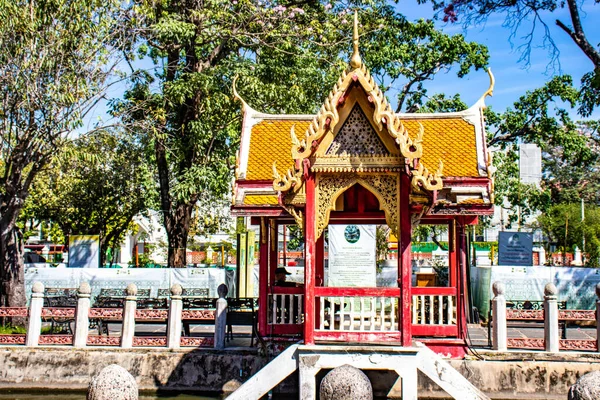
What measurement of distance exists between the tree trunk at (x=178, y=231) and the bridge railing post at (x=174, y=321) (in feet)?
30.5

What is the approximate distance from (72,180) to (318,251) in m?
23.2

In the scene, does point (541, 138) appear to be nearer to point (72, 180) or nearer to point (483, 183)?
point (483, 183)

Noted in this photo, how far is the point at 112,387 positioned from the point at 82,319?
7381 mm

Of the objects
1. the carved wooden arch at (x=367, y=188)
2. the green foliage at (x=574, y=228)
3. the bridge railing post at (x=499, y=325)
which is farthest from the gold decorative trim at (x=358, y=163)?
the green foliage at (x=574, y=228)

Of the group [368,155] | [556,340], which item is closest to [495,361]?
[556,340]

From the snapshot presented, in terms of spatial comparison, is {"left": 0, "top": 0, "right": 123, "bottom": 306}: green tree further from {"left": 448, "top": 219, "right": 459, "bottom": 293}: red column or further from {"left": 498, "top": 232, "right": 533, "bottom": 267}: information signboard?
{"left": 498, "top": 232, "right": 533, "bottom": 267}: information signboard

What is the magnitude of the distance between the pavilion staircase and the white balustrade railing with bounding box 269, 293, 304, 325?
9.30 ft

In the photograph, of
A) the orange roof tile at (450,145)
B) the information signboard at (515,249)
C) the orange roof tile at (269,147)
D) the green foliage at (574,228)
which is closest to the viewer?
the orange roof tile at (450,145)

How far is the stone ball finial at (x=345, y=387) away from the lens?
9477mm

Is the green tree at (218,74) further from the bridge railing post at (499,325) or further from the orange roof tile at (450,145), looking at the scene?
the bridge railing post at (499,325)

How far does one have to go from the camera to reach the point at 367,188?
11.9 metres

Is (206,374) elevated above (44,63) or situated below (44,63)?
below

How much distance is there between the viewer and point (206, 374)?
609 inches

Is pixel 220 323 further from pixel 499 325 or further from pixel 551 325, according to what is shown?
pixel 551 325
